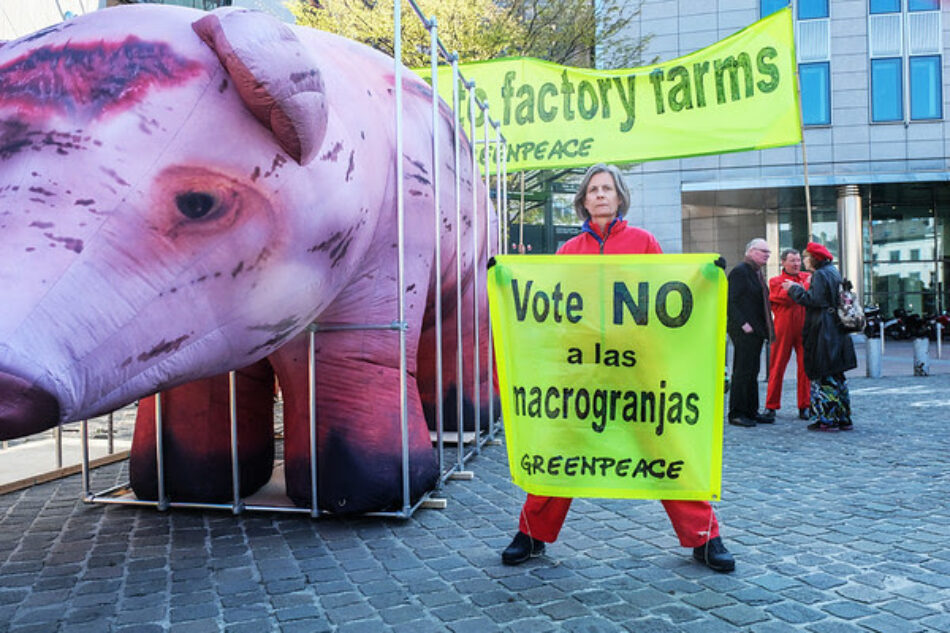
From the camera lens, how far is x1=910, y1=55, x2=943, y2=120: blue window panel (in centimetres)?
1975

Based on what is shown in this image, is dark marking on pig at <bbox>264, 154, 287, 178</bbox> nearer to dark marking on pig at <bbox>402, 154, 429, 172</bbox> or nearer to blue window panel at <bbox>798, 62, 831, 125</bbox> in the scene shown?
dark marking on pig at <bbox>402, 154, 429, 172</bbox>

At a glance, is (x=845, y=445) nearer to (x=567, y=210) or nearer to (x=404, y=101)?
(x=404, y=101)

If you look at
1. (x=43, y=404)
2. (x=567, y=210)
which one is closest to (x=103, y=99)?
(x=43, y=404)

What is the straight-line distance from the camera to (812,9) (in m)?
20.0

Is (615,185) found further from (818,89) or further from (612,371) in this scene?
(818,89)

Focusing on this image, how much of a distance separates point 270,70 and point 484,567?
2.10 metres

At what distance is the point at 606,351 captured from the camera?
120 inches

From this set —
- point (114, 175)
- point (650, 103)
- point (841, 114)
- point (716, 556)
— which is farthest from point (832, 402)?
point (841, 114)

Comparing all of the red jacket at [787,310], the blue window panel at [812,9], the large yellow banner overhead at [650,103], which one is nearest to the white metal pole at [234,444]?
the large yellow banner overhead at [650,103]

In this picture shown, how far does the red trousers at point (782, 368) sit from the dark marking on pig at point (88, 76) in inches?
249

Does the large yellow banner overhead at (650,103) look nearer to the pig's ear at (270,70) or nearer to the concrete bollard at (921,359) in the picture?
the pig's ear at (270,70)

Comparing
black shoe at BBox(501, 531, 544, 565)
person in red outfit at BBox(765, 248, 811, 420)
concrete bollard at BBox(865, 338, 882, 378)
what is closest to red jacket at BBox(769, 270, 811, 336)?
person in red outfit at BBox(765, 248, 811, 420)

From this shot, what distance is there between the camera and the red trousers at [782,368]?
7341 mm

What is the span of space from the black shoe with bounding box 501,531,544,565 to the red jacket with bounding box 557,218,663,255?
1.23m
